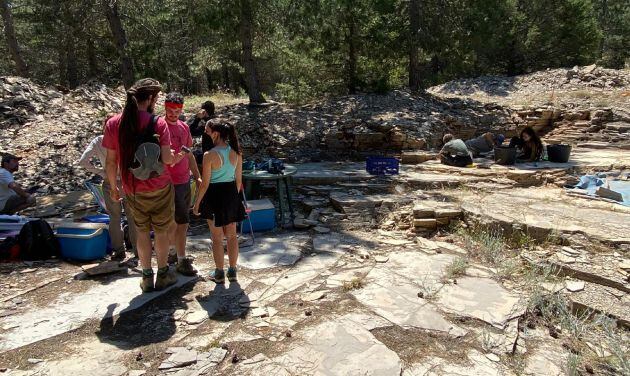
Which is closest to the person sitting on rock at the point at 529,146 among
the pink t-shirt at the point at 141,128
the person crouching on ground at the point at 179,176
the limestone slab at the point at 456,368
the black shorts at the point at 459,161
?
the black shorts at the point at 459,161

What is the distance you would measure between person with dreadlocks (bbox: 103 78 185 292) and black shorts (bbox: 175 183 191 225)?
24cm

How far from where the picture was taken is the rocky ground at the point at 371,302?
258 centimetres

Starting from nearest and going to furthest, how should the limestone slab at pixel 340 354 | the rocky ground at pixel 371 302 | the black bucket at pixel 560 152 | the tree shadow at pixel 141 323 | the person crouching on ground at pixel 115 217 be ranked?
the limestone slab at pixel 340 354, the rocky ground at pixel 371 302, the tree shadow at pixel 141 323, the person crouching on ground at pixel 115 217, the black bucket at pixel 560 152

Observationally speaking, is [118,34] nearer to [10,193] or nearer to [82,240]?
[10,193]

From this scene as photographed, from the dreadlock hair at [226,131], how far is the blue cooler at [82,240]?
5.10 feet

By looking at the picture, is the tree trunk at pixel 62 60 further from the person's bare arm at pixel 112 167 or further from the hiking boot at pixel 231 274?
the hiking boot at pixel 231 274

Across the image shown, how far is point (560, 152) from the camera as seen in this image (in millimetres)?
7953

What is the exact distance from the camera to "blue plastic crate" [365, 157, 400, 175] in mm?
6992

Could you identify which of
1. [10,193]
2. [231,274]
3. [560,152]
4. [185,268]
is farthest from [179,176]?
[560,152]

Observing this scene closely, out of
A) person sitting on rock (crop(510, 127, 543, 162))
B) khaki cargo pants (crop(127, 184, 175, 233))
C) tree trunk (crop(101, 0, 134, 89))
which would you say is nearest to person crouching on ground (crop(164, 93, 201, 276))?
khaki cargo pants (crop(127, 184, 175, 233))

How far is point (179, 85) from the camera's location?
16.9 metres

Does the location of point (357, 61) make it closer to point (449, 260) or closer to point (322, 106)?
point (322, 106)

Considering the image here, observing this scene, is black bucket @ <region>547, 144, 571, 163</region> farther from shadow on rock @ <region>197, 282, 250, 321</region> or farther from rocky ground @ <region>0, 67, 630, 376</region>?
shadow on rock @ <region>197, 282, 250, 321</region>

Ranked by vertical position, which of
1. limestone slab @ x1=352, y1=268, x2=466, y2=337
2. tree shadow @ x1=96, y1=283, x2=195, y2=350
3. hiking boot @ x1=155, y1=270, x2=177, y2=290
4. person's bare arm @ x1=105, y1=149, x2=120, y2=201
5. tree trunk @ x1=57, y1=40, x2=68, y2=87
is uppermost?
tree trunk @ x1=57, y1=40, x2=68, y2=87
